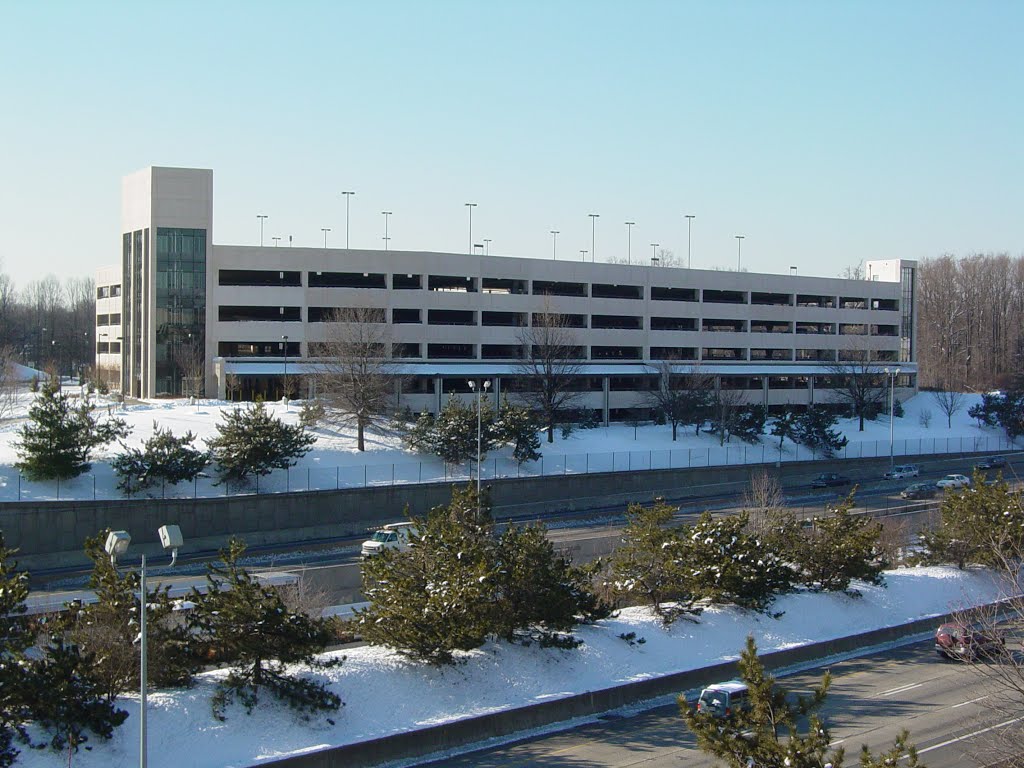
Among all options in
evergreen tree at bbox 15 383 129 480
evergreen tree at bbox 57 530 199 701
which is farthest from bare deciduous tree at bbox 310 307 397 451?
evergreen tree at bbox 57 530 199 701

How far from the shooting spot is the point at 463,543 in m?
23.6

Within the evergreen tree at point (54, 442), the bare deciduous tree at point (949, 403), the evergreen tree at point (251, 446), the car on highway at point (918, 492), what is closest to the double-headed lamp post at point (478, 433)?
the evergreen tree at point (251, 446)

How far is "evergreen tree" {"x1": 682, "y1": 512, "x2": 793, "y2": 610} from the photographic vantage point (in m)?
28.3

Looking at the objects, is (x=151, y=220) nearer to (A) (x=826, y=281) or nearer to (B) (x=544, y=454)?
(B) (x=544, y=454)

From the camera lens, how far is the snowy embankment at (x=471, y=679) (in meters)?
19.2

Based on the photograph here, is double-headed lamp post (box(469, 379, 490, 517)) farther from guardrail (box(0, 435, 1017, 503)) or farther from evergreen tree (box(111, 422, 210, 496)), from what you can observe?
evergreen tree (box(111, 422, 210, 496))

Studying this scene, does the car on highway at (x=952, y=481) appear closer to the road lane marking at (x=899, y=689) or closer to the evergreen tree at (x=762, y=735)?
the road lane marking at (x=899, y=689)

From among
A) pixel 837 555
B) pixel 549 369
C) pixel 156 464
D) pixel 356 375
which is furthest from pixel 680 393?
pixel 837 555

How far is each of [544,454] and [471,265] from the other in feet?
61.1

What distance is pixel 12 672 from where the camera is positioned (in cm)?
1739

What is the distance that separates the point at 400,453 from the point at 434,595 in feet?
102

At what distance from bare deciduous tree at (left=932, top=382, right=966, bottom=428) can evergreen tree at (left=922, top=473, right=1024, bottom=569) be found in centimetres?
4895

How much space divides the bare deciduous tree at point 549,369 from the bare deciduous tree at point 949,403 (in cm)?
3173

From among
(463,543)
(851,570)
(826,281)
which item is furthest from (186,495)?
(826,281)
